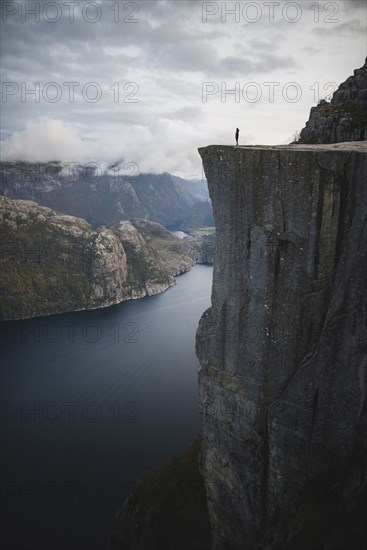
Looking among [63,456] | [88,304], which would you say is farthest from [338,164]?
[88,304]

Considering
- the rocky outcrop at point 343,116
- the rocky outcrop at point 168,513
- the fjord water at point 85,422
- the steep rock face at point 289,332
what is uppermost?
the rocky outcrop at point 343,116

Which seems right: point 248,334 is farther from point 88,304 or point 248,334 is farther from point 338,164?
point 88,304

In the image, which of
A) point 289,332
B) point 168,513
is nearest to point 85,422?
point 168,513

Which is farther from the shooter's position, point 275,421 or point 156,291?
point 156,291

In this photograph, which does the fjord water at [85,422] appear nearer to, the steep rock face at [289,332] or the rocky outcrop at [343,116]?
the steep rock face at [289,332]

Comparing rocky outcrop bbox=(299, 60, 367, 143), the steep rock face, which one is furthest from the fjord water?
rocky outcrop bbox=(299, 60, 367, 143)

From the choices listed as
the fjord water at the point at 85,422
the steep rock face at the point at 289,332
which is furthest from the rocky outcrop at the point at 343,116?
the fjord water at the point at 85,422
